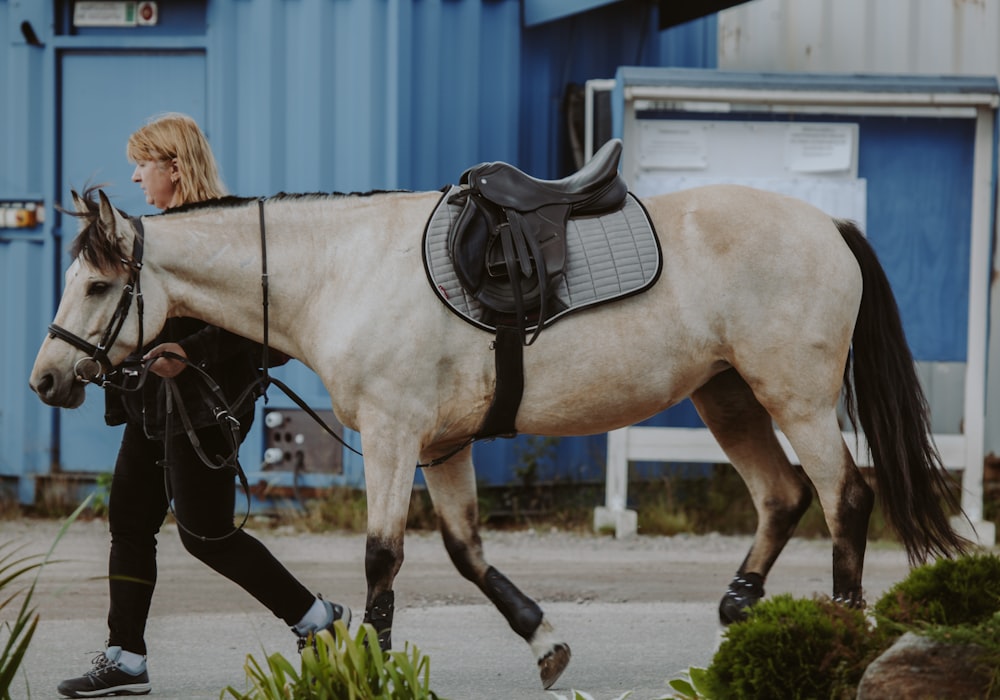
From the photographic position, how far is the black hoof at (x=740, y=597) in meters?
4.98

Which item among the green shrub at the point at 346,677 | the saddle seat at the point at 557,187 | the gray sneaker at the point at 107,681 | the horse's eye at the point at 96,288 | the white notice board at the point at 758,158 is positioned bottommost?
the gray sneaker at the point at 107,681

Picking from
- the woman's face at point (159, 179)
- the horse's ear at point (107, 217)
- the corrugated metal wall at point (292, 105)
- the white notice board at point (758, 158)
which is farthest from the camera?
the corrugated metal wall at point (292, 105)

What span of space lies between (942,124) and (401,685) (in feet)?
19.6

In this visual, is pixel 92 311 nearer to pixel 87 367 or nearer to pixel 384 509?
pixel 87 367

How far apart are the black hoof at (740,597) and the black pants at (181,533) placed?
1523 millimetres

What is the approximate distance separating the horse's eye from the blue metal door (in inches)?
166

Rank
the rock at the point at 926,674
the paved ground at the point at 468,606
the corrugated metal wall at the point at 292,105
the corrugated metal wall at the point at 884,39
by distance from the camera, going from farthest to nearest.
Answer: the corrugated metal wall at the point at 884,39 → the corrugated metal wall at the point at 292,105 → the paved ground at the point at 468,606 → the rock at the point at 926,674

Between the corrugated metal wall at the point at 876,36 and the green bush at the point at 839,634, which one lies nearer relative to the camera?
the green bush at the point at 839,634

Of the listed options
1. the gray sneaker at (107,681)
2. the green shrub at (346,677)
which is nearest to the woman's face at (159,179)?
the gray sneaker at (107,681)

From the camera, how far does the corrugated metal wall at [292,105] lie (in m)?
8.28

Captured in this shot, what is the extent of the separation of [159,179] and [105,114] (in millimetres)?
4082

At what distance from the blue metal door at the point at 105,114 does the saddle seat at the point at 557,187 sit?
424cm

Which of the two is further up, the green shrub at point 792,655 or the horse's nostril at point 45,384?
the horse's nostril at point 45,384

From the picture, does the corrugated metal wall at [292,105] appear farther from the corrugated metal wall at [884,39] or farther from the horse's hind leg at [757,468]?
the horse's hind leg at [757,468]
